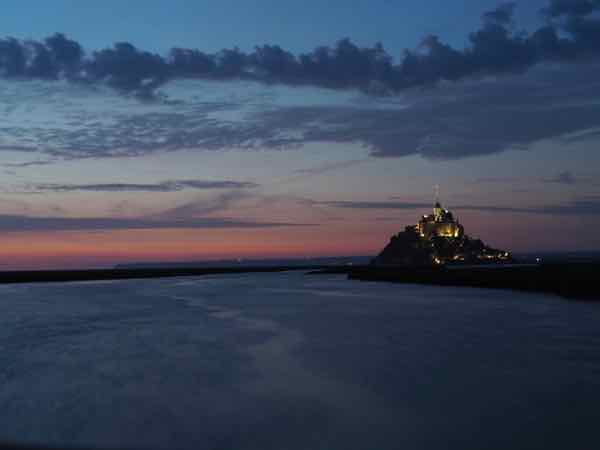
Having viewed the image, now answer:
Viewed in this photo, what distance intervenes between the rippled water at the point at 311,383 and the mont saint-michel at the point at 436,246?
133663mm

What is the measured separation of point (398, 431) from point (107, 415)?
608 centimetres

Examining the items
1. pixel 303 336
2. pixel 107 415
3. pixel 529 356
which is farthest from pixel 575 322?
pixel 107 415

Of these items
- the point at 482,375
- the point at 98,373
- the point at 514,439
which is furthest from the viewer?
the point at 98,373

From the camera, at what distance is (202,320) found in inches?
1307

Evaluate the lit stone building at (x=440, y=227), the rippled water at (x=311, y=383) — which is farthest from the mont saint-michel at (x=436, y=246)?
the rippled water at (x=311, y=383)

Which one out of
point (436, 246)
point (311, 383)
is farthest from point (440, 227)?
point (311, 383)

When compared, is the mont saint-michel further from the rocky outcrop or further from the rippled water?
the rippled water

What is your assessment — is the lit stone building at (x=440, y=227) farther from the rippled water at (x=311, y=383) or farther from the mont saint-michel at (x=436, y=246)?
the rippled water at (x=311, y=383)

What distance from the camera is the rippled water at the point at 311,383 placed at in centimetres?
1074

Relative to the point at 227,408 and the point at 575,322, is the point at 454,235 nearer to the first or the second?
the point at 575,322

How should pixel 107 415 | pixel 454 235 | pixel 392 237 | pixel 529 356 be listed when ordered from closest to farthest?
pixel 107 415
pixel 529 356
pixel 454 235
pixel 392 237

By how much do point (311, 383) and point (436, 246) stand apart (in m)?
151

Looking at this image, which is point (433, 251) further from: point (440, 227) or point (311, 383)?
point (311, 383)

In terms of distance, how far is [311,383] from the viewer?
15344mm
